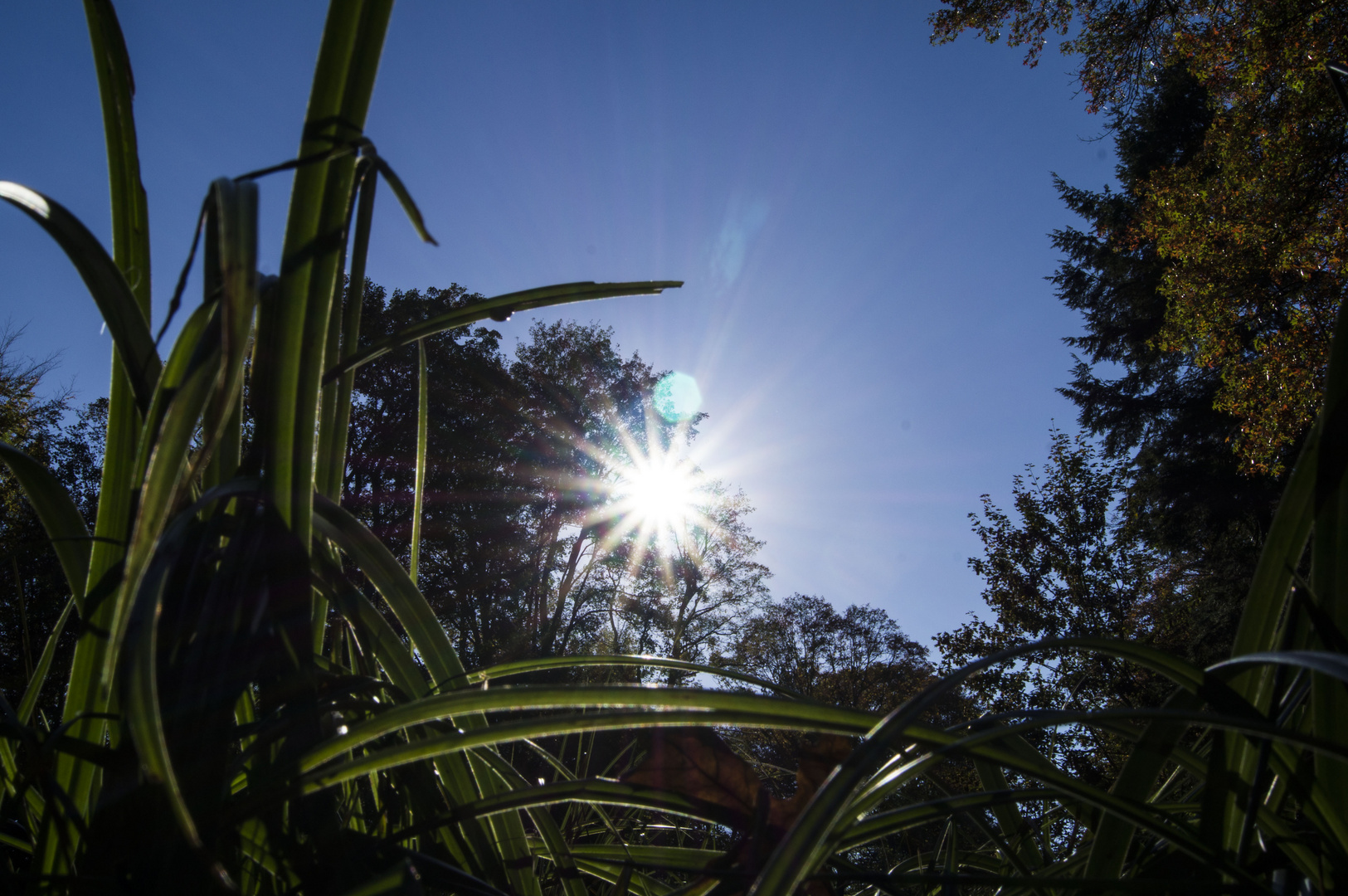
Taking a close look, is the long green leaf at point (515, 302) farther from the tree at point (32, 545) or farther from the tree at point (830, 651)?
the tree at point (830, 651)

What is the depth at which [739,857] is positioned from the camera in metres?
0.36

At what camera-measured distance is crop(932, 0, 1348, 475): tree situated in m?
5.79

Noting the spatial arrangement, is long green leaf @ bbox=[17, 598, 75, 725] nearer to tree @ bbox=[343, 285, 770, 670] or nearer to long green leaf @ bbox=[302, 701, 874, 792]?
long green leaf @ bbox=[302, 701, 874, 792]

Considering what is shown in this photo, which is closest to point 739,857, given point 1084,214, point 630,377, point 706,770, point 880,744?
point 706,770

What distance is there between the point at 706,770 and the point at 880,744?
17cm

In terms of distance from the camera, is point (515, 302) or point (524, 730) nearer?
point (524, 730)

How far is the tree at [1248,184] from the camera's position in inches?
228

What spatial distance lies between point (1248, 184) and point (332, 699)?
8.53 meters

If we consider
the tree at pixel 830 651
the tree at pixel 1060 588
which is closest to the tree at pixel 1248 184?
the tree at pixel 1060 588

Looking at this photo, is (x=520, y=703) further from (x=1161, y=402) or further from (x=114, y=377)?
(x=1161, y=402)

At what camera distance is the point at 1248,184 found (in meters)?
6.27

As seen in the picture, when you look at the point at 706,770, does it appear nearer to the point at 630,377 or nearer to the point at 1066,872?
the point at 1066,872

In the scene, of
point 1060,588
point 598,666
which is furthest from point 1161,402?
point 598,666

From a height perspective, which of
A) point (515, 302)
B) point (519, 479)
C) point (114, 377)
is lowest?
point (114, 377)
